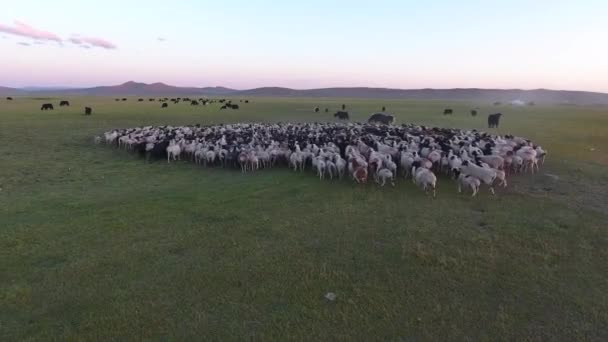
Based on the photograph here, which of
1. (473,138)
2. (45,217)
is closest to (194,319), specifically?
(45,217)

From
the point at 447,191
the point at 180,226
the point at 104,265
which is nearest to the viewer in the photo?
the point at 104,265

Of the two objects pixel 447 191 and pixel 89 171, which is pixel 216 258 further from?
pixel 89 171

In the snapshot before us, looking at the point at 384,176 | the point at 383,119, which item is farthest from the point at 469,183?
the point at 383,119

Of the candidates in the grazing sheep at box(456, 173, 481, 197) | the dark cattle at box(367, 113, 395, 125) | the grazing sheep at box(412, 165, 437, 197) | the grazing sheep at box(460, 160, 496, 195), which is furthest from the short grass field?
the dark cattle at box(367, 113, 395, 125)

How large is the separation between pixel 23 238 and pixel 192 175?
6.58 metres

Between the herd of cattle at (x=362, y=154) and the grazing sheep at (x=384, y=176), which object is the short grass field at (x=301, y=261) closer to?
the grazing sheep at (x=384, y=176)

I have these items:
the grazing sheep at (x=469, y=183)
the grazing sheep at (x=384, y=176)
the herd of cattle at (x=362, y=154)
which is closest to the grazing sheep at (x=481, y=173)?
the herd of cattle at (x=362, y=154)

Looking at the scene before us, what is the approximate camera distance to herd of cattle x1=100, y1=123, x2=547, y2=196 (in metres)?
12.3

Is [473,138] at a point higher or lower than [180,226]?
higher

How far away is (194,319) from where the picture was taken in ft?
18.2

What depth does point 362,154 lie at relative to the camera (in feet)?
49.3

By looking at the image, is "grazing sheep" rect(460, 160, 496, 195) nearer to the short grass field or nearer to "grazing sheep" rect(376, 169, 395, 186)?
the short grass field

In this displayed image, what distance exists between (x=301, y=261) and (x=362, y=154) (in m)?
8.44

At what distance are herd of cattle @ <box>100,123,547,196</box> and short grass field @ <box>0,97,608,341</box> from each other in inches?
26.5
